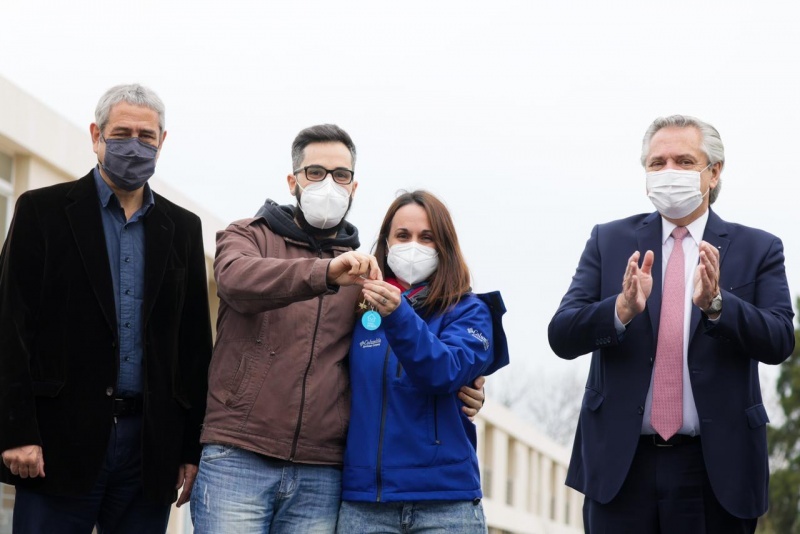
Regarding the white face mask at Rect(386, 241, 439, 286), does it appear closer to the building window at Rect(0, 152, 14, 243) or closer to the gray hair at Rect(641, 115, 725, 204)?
the gray hair at Rect(641, 115, 725, 204)

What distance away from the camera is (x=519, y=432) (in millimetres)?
44625

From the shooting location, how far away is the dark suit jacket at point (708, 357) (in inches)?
197

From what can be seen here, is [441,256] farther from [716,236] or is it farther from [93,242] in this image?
[93,242]

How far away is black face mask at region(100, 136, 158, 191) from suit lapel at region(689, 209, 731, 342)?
242 cm

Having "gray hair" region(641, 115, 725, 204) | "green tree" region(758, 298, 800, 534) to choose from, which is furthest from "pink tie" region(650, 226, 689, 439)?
"green tree" region(758, 298, 800, 534)

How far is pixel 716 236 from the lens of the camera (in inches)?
212

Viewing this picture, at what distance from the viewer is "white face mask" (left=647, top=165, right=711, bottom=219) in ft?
17.5

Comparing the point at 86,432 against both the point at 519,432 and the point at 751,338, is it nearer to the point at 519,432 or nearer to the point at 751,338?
the point at 751,338

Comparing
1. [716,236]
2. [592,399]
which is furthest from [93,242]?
[716,236]

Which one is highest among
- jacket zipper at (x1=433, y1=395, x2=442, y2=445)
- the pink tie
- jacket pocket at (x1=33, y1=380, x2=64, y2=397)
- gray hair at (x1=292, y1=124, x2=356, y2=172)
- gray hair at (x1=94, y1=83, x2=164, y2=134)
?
gray hair at (x1=94, y1=83, x2=164, y2=134)

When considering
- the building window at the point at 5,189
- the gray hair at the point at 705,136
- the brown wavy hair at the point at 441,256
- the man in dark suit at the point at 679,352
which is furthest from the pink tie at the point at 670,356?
the building window at the point at 5,189

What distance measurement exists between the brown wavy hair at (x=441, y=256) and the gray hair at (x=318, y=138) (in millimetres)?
337

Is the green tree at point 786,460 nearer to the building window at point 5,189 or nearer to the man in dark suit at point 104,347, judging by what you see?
the building window at point 5,189

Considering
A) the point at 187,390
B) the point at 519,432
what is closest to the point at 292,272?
the point at 187,390
